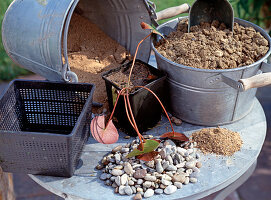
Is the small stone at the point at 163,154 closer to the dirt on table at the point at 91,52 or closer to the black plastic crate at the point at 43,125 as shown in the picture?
the black plastic crate at the point at 43,125

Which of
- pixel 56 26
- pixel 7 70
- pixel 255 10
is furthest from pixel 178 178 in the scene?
pixel 255 10

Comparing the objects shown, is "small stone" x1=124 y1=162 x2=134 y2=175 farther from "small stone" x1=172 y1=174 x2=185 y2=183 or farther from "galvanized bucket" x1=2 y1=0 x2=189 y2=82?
"galvanized bucket" x1=2 y1=0 x2=189 y2=82

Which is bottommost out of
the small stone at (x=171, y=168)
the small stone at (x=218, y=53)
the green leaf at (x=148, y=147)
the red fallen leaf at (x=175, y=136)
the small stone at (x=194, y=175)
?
the small stone at (x=194, y=175)

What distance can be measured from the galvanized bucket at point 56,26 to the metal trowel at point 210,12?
15 centimetres

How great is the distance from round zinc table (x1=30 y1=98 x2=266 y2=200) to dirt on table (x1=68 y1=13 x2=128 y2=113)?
0.36 m

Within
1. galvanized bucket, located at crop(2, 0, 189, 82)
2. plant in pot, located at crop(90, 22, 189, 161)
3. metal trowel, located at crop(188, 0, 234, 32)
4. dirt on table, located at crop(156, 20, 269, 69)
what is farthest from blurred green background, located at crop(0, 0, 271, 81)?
plant in pot, located at crop(90, 22, 189, 161)

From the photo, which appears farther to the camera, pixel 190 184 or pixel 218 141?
pixel 218 141

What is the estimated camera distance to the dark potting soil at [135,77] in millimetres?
1427

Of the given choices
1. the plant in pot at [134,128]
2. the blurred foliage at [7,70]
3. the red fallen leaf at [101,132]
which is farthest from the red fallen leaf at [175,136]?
the blurred foliage at [7,70]

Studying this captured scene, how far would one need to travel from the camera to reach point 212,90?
1371 millimetres

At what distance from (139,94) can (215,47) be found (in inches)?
15.5

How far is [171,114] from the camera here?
157cm

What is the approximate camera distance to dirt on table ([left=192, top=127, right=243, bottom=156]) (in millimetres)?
1358

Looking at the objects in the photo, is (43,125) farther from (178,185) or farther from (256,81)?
(256,81)
